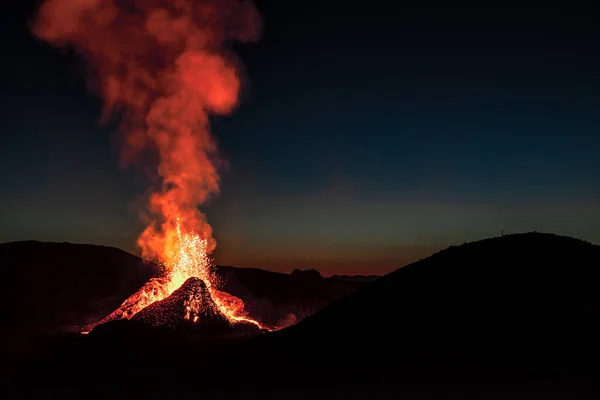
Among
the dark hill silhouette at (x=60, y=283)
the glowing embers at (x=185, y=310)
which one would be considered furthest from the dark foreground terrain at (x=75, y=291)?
the glowing embers at (x=185, y=310)

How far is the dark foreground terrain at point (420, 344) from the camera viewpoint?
16547mm

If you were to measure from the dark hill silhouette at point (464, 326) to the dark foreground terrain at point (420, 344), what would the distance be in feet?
0.16

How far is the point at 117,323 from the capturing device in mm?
26078

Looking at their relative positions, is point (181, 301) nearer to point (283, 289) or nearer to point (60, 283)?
point (60, 283)

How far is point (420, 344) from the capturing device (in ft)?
60.7

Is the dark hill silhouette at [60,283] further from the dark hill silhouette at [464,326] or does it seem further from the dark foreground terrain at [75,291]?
the dark hill silhouette at [464,326]

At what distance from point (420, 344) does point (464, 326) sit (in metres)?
1.91

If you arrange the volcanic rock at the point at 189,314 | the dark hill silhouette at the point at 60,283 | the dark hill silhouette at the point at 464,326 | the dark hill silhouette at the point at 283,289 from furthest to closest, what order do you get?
the dark hill silhouette at the point at 283,289 < the dark hill silhouette at the point at 60,283 < the volcanic rock at the point at 189,314 < the dark hill silhouette at the point at 464,326

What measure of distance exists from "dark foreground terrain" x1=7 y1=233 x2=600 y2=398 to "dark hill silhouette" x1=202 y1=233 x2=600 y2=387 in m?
0.05

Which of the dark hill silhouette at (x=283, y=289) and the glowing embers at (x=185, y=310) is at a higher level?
the dark hill silhouette at (x=283, y=289)

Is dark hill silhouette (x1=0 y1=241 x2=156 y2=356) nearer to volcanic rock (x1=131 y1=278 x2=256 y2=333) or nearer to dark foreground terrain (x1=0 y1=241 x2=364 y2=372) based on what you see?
dark foreground terrain (x1=0 y1=241 x2=364 y2=372)

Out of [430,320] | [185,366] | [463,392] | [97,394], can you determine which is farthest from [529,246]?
[97,394]

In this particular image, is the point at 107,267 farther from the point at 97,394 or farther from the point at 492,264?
the point at 492,264

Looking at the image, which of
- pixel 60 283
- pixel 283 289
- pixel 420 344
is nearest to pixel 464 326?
pixel 420 344
